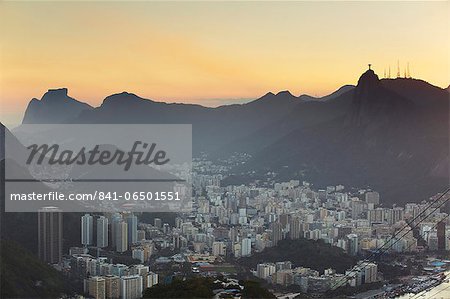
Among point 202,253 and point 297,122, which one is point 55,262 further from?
point 297,122

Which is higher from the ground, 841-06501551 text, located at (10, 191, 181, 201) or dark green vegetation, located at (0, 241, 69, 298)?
841-06501551 text, located at (10, 191, 181, 201)

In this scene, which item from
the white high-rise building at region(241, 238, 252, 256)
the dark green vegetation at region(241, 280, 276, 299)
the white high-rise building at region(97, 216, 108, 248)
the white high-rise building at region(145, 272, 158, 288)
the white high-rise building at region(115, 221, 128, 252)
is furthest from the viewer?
the white high-rise building at region(241, 238, 252, 256)

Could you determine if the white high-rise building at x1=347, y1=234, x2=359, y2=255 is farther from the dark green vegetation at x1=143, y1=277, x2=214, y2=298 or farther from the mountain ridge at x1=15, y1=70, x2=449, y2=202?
the dark green vegetation at x1=143, y1=277, x2=214, y2=298

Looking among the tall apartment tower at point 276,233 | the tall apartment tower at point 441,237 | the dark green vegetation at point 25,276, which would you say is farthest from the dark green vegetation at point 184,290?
the tall apartment tower at point 441,237

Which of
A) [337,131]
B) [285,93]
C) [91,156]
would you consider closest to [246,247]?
[91,156]

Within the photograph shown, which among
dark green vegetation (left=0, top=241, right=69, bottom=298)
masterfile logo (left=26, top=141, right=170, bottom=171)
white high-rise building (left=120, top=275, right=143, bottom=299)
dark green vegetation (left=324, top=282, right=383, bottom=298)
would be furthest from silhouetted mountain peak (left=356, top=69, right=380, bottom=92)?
dark green vegetation (left=0, top=241, right=69, bottom=298)

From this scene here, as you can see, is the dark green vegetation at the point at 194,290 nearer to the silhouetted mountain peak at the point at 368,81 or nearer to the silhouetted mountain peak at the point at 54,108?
the silhouetted mountain peak at the point at 54,108
